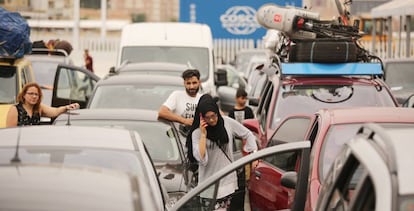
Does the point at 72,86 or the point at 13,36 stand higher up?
the point at 13,36

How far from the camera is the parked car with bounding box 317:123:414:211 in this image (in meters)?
4.72

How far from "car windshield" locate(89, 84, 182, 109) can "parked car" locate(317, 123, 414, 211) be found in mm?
8663

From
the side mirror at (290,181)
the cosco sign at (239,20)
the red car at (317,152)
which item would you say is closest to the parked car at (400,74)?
the red car at (317,152)

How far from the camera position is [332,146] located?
9266 mm

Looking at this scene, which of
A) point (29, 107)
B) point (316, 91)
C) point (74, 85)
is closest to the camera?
point (29, 107)

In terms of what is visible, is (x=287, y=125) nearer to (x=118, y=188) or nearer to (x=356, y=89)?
(x=356, y=89)

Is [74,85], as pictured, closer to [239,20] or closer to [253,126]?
[253,126]

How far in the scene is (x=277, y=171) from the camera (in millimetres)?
10102

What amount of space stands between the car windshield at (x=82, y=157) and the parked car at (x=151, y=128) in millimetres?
3050

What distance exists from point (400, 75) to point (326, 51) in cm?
737

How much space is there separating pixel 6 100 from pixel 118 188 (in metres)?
9.62

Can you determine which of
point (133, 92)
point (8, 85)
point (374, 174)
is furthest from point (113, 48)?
point (374, 174)

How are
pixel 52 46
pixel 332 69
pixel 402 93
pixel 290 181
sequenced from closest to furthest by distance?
1. pixel 290 181
2. pixel 332 69
3. pixel 402 93
4. pixel 52 46

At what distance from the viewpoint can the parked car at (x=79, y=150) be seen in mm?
7375
